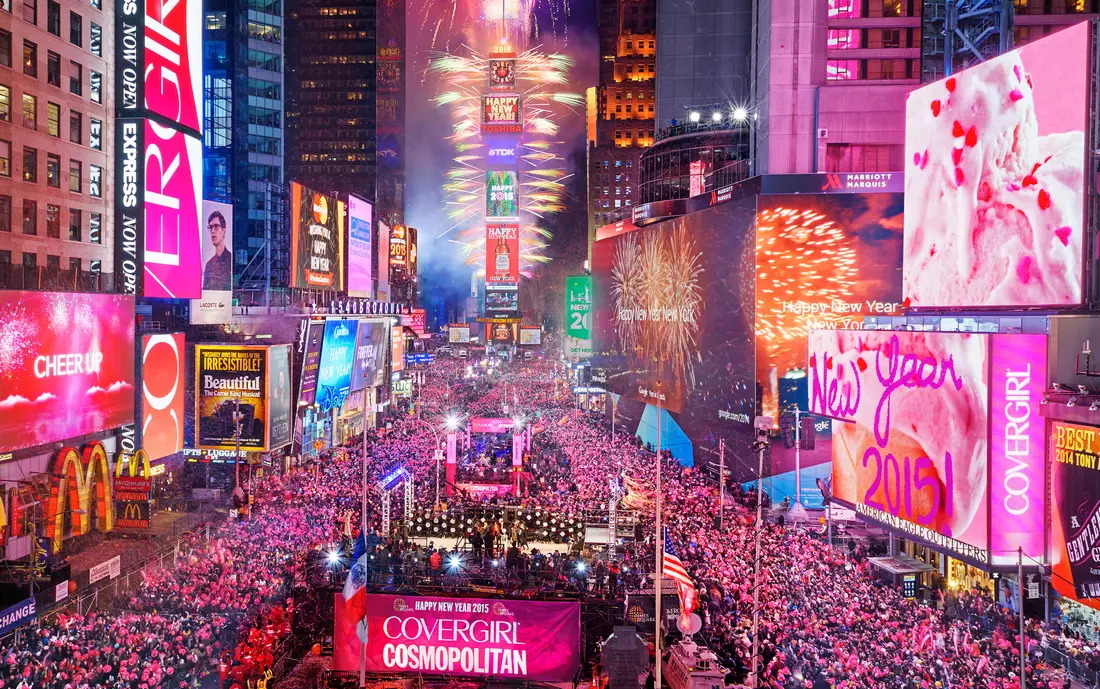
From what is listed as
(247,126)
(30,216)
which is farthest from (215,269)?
(247,126)

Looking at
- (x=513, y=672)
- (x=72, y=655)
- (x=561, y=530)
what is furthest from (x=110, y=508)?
(x=513, y=672)

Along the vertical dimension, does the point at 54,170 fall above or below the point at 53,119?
below

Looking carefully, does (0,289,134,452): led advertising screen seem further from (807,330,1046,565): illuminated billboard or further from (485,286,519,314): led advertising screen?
(485,286,519,314): led advertising screen

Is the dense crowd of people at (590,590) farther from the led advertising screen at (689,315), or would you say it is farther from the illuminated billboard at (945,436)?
the led advertising screen at (689,315)

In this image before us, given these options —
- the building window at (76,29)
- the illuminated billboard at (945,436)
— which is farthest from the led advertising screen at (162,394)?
the illuminated billboard at (945,436)

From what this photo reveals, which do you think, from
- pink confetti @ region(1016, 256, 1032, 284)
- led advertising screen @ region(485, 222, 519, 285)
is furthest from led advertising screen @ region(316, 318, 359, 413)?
led advertising screen @ region(485, 222, 519, 285)

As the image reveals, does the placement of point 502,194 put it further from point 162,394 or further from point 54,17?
point 54,17
